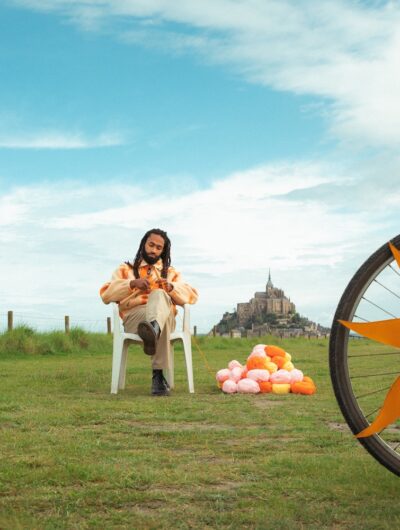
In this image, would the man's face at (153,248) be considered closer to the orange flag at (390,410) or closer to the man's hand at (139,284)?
the man's hand at (139,284)

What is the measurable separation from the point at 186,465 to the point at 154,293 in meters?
3.13

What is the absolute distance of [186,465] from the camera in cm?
320

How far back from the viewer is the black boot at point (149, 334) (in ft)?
19.2

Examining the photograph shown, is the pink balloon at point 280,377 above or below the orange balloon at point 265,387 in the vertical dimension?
above

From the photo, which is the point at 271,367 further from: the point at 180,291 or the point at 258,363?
the point at 180,291

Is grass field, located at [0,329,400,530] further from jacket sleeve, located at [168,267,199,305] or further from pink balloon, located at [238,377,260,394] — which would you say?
jacket sleeve, located at [168,267,199,305]

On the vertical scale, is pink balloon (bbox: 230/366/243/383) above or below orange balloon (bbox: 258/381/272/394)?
above

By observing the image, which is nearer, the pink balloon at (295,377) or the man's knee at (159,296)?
the man's knee at (159,296)

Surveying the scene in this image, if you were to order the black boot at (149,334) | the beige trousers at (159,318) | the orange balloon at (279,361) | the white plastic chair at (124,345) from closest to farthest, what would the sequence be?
the black boot at (149,334) < the beige trousers at (159,318) < the white plastic chair at (124,345) < the orange balloon at (279,361)

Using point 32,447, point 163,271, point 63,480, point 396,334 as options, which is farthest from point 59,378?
point 396,334

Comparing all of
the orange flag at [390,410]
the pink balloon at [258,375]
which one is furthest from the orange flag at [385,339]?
the pink balloon at [258,375]

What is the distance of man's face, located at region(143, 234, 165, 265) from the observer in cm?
658

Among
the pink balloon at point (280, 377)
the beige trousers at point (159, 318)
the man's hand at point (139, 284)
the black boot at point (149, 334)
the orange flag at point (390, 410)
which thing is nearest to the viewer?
the orange flag at point (390, 410)

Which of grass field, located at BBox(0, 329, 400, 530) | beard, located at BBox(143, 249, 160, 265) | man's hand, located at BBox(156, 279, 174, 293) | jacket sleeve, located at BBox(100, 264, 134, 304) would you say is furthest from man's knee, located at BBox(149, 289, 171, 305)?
grass field, located at BBox(0, 329, 400, 530)
